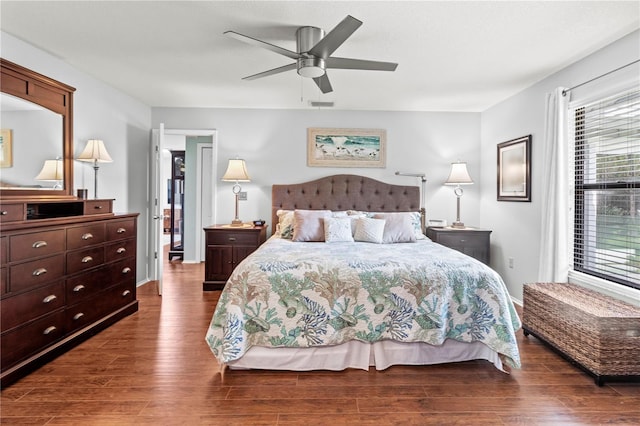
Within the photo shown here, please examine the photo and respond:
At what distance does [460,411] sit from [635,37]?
2.98m

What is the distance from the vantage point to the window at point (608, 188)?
2.61 metres

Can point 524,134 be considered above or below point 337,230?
above

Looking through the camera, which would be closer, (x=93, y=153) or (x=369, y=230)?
(x=93, y=153)

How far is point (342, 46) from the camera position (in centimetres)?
283

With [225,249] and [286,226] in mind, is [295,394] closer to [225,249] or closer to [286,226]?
[286,226]

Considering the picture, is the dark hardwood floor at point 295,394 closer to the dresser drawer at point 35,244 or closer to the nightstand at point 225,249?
the dresser drawer at point 35,244

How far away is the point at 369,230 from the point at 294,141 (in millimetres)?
1866

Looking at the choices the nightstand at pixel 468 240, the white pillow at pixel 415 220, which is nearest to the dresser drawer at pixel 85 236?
the white pillow at pixel 415 220

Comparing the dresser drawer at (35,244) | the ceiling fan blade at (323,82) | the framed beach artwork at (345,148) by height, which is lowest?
the dresser drawer at (35,244)

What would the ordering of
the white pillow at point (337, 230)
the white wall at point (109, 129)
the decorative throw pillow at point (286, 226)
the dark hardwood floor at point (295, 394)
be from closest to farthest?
1. the dark hardwood floor at point (295, 394)
2. the white wall at point (109, 129)
3. the white pillow at point (337, 230)
4. the decorative throw pillow at point (286, 226)

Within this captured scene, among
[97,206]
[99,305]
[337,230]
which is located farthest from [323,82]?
[99,305]

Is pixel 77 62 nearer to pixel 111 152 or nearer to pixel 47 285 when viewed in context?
pixel 111 152

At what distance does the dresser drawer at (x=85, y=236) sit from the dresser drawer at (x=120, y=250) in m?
0.15

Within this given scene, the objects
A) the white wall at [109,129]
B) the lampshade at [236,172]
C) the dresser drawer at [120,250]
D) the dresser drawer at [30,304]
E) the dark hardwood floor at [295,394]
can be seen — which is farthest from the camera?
the lampshade at [236,172]
